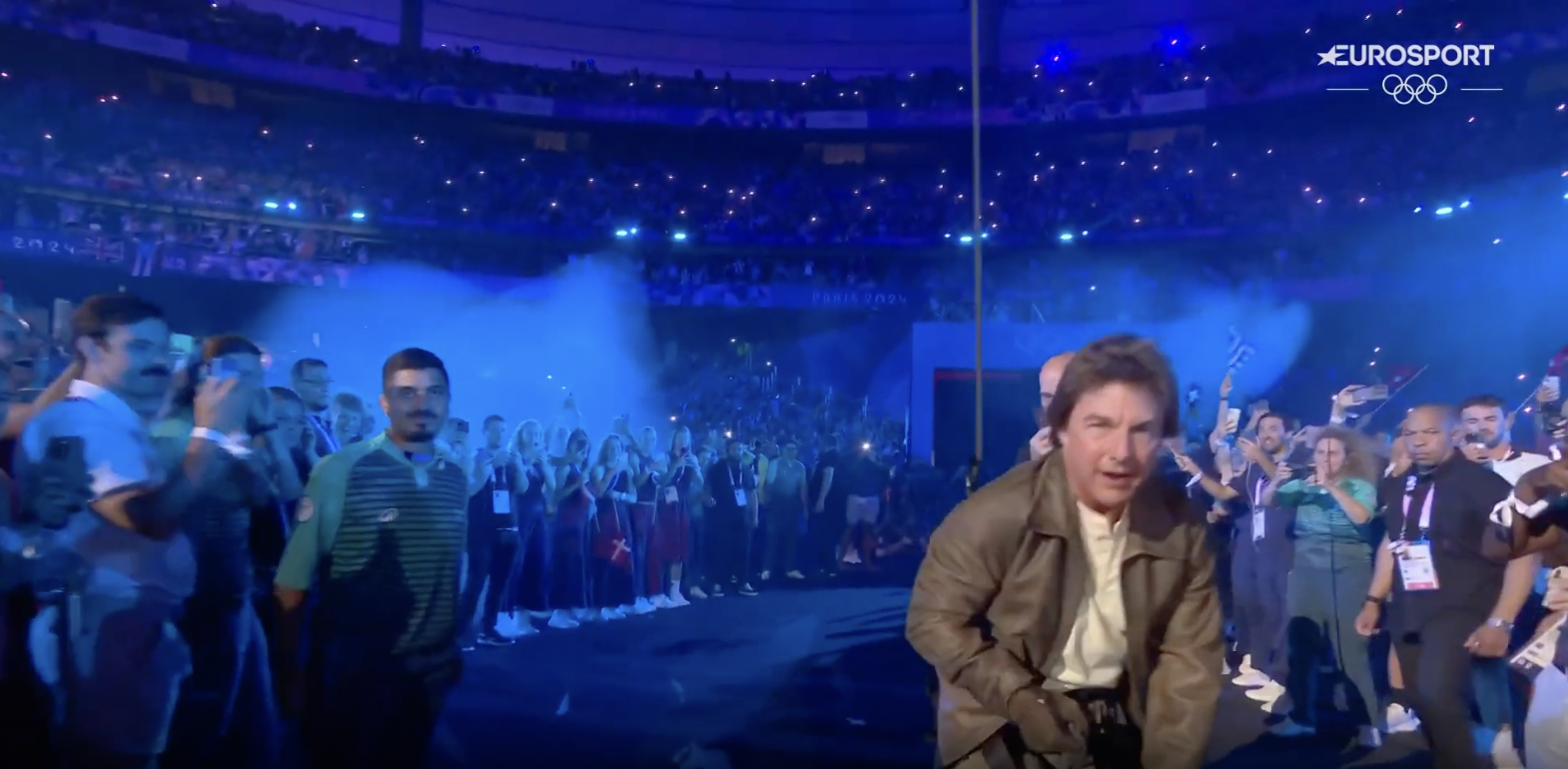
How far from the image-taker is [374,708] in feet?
10.6

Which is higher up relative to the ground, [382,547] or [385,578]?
[382,547]

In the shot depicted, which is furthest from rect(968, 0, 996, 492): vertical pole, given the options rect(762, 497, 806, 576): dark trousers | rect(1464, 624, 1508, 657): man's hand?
rect(1464, 624, 1508, 657): man's hand

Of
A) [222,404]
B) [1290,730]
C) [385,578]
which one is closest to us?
[385,578]

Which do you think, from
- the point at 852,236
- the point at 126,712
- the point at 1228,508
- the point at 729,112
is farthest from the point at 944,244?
the point at 126,712

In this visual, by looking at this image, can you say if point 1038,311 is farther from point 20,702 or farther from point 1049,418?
point 20,702

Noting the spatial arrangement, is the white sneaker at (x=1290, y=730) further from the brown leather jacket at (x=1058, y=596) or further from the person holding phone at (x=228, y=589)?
the person holding phone at (x=228, y=589)

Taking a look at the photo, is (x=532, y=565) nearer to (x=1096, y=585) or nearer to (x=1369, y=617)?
(x=1096, y=585)

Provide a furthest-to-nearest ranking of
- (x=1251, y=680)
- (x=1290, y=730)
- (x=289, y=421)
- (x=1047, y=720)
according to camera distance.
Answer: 1. (x=1251, y=680)
2. (x=1290, y=730)
3. (x=289, y=421)
4. (x=1047, y=720)

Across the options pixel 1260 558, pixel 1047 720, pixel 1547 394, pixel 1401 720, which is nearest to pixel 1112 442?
pixel 1047 720

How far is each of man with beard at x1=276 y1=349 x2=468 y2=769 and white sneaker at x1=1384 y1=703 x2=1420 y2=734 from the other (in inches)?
140

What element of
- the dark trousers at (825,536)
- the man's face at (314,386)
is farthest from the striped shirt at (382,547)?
the dark trousers at (825,536)

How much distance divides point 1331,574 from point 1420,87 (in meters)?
2.12

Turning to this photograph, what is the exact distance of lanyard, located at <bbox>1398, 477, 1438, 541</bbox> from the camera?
128 inches

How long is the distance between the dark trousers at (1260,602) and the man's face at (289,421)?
371cm
